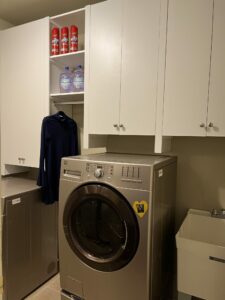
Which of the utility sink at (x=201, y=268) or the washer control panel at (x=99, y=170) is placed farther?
the washer control panel at (x=99, y=170)

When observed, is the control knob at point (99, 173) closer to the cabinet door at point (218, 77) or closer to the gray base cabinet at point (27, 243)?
the cabinet door at point (218, 77)

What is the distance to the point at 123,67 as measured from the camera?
1.63 metres

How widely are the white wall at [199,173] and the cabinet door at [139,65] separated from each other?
0.43 m

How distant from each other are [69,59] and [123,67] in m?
0.67

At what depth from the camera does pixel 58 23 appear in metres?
2.04

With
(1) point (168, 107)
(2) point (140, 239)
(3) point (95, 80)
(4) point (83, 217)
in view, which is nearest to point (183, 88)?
(1) point (168, 107)

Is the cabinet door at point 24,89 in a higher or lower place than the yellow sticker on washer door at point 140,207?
higher

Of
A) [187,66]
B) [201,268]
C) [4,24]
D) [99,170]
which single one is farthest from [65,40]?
[201,268]

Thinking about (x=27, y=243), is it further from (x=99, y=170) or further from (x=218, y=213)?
(x=218, y=213)

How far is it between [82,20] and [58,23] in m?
0.25

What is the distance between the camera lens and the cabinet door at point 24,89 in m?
2.03

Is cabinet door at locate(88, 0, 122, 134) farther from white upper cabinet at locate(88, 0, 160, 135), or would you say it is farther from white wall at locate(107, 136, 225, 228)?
white wall at locate(107, 136, 225, 228)

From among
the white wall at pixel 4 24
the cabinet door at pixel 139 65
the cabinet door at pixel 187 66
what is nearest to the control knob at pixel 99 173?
the cabinet door at pixel 139 65

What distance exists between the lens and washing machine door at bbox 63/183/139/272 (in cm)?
131
